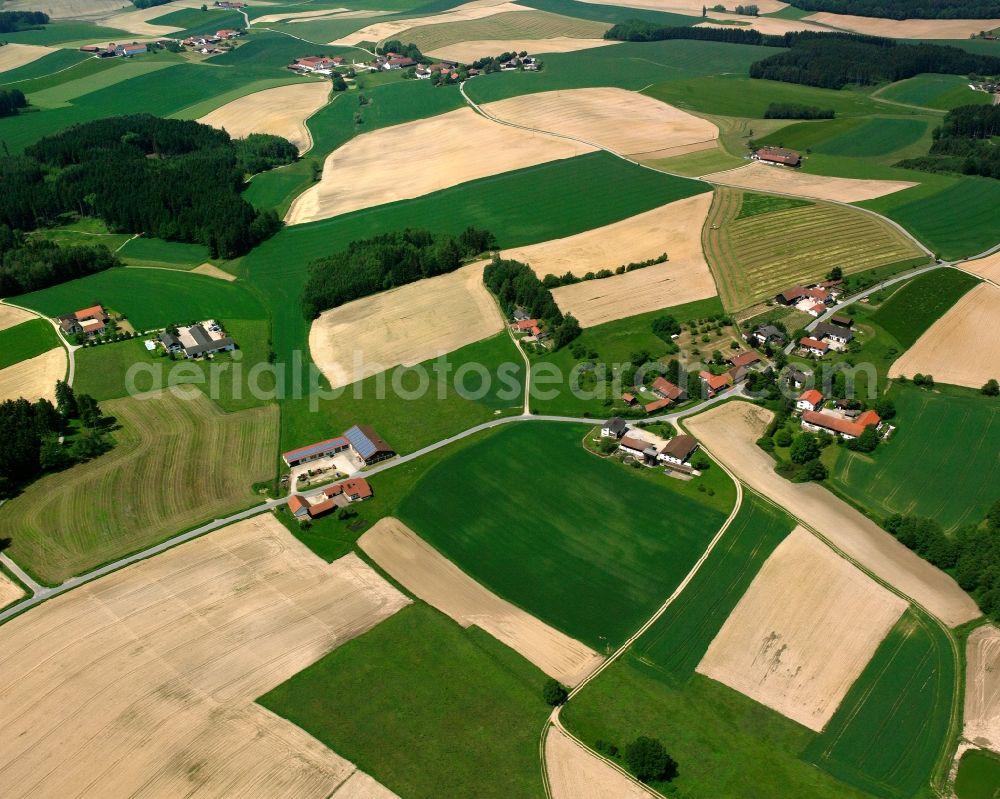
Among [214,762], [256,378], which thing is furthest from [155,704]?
[256,378]

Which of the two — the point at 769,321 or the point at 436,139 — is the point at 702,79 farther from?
the point at 769,321

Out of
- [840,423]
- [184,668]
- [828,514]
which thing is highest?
[840,423]

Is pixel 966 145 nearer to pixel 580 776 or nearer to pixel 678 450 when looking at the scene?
pixel 678 450

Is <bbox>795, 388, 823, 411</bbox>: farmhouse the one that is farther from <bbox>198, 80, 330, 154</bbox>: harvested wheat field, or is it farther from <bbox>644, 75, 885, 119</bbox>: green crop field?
<bbox>198, 80, 330, 154</bbox>: harvested wheat field

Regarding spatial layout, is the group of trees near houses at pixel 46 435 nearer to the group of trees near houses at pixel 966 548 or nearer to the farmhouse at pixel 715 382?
the farmhouse at pixel 715 382

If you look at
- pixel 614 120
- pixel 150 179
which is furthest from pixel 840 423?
pixel 150 179

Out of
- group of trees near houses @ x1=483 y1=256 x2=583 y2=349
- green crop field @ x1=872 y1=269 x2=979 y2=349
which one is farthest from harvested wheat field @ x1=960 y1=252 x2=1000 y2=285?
group of trees near houses @ x1=483 y1=256 x2=583 y2=349
